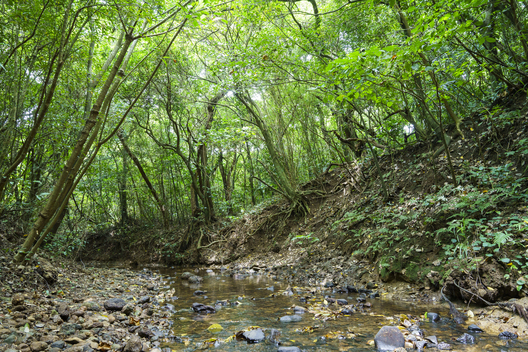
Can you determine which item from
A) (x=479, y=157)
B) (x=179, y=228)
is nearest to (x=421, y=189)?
(x=479, y=157)

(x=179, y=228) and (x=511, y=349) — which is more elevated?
(x=179, y=228)

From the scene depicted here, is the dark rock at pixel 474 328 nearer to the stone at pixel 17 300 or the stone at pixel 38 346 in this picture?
the stone at pixel 38 346

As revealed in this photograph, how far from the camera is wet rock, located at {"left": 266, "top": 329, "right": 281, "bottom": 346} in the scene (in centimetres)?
305

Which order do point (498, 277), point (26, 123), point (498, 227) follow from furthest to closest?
point (26, 123), point (498, 227), point (498, 277)

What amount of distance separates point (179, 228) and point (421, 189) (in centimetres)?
952

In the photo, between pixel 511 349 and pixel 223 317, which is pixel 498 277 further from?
pixel 223 317

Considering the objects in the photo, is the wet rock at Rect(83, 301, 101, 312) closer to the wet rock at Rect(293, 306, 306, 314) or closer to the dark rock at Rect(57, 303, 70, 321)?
the dark rock at Rect(57, 303, 70, 321)

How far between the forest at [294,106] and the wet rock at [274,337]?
8.13 ft

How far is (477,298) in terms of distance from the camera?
11.6ft

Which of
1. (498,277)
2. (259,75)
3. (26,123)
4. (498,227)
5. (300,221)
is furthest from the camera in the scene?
(300,221)

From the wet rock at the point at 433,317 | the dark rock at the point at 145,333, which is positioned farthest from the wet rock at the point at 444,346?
the dark rock at the point at 145,333

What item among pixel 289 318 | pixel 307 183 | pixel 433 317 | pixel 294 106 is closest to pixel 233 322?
pixel 289 318

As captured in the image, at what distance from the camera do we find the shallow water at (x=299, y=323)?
113 inches

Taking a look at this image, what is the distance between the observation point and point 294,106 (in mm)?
8578
